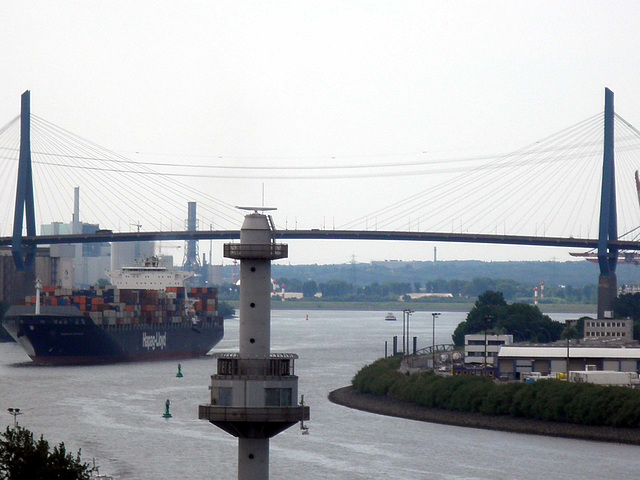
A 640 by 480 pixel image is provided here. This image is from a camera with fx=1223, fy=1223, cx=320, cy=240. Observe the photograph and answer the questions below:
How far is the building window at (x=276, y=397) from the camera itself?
13320 millimetres

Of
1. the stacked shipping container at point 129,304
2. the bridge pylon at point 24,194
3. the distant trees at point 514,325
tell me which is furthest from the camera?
the bridge pylon at point 24,194

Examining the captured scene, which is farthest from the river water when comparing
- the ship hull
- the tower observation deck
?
the ship hull

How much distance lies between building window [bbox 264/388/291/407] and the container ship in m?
38.9

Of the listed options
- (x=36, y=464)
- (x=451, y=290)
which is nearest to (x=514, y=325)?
(x=36, y=464)

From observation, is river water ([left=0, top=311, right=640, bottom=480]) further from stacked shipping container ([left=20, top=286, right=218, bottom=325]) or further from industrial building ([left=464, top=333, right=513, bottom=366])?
stacked shipping container ([left=20, top=286, right=218, bottom=325])

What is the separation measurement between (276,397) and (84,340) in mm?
40287

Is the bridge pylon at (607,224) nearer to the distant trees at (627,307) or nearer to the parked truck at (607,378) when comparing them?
the distant trees at (627,307)

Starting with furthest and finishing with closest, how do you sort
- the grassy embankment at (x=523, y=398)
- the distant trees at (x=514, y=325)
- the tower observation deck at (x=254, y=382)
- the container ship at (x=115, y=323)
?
the distant trees at (x=514, y=325) < the container ship at (x=115, y=323) < the grassy embankment at (x=523, y=398) < the tower observation deck at (x=254, y=382)

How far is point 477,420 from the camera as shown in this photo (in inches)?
1201

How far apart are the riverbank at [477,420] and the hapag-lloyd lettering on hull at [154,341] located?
22021 mm

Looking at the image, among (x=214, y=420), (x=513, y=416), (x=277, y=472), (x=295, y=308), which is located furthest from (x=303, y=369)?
(x=295, y=308)

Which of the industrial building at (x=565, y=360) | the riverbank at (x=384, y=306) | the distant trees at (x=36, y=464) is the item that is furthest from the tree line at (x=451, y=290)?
the distant trees at (x=36, y=464)

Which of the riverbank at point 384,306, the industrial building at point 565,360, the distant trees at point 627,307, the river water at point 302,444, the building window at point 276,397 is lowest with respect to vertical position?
the river water at point 302,444

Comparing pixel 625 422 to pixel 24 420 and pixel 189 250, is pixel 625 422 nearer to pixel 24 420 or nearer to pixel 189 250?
pixel 24 420
